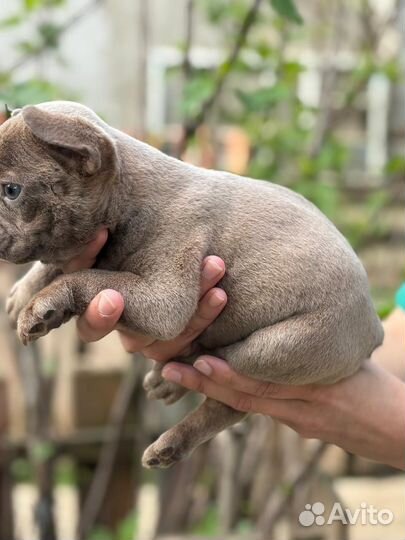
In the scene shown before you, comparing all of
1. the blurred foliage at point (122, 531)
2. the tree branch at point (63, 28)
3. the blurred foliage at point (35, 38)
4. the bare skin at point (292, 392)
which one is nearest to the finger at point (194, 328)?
the bare skin at point (292, 392)

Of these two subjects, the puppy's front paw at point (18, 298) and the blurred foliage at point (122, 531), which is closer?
the puppy's front paw at point (18, 298)

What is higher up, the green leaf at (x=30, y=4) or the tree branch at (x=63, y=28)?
the green leaf at (x=30, y=4)

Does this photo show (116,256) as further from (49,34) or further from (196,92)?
(49,34)

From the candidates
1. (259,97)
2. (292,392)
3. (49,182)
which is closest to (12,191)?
(49,182)

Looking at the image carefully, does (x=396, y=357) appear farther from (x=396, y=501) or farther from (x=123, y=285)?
(x=396, y=501)

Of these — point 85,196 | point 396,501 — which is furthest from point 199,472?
point 85,196

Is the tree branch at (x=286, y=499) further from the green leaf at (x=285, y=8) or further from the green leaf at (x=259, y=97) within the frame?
the green leaf at (x=285, y=8)
